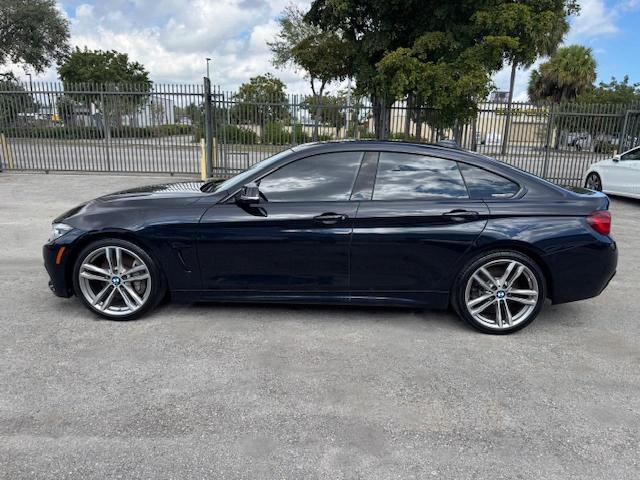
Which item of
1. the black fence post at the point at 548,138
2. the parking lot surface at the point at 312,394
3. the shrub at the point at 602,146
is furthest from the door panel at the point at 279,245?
the shrub at the point at 602,146

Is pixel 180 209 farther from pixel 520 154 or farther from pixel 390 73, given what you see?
pixel 520 154

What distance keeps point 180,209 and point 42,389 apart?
159 centimetres

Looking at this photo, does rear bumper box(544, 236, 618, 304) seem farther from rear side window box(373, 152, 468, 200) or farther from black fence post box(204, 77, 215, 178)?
black fence post box(204, 77, 215, 178)

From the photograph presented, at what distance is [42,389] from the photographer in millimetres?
2965

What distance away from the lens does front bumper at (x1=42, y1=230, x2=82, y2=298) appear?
12.7 feet

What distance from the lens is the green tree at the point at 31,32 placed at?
31.9 meters

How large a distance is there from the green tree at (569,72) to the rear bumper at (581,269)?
37.1 meters

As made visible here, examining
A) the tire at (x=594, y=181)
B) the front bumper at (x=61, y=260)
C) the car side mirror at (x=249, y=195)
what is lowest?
the tire at (x=594, y=181)

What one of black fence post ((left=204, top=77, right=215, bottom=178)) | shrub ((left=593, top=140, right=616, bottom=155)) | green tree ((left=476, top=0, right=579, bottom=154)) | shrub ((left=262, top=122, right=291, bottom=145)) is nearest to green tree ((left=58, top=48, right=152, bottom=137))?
black fence post ((left=204, top=77, right=215, bottom=178))

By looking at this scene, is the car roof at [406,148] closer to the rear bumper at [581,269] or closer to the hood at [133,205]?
the rear bumper at [581,269]

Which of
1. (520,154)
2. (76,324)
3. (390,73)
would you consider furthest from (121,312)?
(520,154)

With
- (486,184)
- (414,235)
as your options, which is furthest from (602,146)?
(414,235)

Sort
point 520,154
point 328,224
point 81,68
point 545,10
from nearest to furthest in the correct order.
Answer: point 328,224, point 545,10, point 520,154, point 81,68

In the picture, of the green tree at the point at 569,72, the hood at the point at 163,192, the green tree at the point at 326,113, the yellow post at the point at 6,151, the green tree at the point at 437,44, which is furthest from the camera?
the green tree at the point at 569,72
